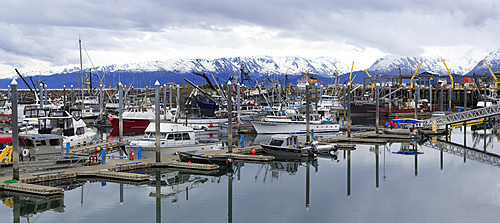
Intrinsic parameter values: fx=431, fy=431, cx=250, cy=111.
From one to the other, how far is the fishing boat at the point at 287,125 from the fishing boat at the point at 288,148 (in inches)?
711

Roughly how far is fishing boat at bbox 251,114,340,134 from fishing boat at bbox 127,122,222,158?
72.2ft

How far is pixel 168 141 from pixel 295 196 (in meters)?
13.6

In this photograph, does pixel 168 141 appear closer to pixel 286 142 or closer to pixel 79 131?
pixel 286 142

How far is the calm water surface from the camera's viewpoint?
21.5m

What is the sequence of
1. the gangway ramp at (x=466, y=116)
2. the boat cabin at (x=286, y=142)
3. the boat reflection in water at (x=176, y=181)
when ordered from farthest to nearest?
the gangway ramp at (x=466, y=116) → the boat cabin at (x=286, y=142) → the boat reflection in water at (x=176, y=181)

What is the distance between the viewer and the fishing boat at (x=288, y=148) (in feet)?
124

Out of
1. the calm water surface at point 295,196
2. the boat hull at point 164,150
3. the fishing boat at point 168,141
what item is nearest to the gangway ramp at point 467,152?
the calm water surface at point 295,196

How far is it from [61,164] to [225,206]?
41.3 ft

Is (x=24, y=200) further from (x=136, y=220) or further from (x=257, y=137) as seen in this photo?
(x=257, y=137)

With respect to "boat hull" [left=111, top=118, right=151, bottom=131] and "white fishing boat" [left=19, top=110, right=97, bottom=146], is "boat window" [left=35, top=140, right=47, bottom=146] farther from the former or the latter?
"boat hull" [left=111, top=118, right=151, bottom=131]

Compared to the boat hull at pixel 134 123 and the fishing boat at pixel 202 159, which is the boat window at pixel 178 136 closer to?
the fishing boat at pixel 202 159

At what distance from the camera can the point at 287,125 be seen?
57.3m

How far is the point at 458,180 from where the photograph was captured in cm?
3023

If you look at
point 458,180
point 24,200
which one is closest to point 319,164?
point 458,180
